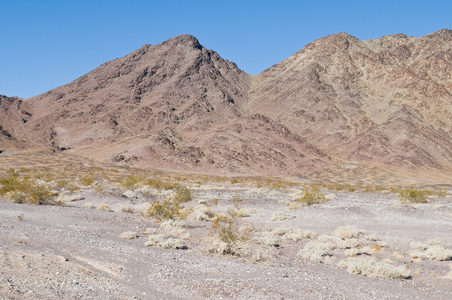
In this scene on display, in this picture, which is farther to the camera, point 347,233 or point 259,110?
point 259,110

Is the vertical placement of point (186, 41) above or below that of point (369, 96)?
above

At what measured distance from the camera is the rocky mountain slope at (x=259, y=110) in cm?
9044

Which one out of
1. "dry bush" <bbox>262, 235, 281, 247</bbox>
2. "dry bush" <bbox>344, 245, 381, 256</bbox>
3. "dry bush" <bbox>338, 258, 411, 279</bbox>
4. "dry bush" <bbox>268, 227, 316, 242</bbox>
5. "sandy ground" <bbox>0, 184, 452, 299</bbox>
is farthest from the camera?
"dry bush" <bbox>268, 227, 316, 242</bbox>

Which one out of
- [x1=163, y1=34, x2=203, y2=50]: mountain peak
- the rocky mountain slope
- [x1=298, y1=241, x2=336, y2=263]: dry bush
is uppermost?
[x1=163, y1=34, x2=203, y2=50]: mountain peak

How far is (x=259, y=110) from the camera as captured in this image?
Answer: 123 metres

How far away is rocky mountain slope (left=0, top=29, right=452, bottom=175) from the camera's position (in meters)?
90.4

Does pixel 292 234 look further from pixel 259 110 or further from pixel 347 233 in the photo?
pixel 259 110

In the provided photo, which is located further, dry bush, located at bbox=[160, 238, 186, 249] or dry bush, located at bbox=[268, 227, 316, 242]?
dry bush, located at bbox=[268, 227, 316, 242]

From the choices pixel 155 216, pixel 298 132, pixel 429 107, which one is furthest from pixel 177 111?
pixel 155 216

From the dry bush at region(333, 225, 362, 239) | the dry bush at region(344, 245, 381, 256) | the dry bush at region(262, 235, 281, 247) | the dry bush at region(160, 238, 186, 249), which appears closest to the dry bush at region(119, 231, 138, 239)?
the dry bush at region(160, 238, 186, 249)

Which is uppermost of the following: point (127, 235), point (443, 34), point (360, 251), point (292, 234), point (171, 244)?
point (443, 34)

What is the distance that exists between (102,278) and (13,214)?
32.9 feet

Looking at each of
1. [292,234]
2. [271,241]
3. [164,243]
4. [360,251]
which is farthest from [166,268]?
[360,251]

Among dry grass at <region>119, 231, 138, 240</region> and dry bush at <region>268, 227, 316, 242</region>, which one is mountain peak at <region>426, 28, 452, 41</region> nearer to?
dry bush at <region>268, 227, 316, 242</region>
